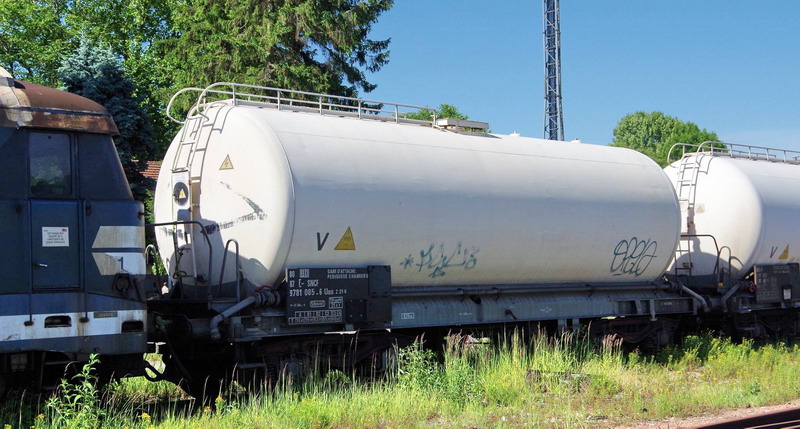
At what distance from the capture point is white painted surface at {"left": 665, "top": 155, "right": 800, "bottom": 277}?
639 inches

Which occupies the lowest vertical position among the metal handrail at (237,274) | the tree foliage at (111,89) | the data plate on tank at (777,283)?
the data plate on tank at (777,283)

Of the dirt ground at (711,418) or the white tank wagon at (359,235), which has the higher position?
the white tank wagon at (359,235)

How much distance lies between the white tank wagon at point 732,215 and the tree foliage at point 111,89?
12.7 meters

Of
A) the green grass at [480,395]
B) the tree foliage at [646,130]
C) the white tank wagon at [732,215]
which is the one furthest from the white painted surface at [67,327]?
the tree foliage at [646,130]

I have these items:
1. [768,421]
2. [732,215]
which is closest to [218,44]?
[732,215]

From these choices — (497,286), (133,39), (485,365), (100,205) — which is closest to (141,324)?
(100,205)

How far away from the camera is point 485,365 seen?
11805 millimetres

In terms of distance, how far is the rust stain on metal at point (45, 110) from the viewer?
8539 millimetres

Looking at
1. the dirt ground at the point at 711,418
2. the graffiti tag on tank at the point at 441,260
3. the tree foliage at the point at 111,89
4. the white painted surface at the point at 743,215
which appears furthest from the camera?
the tree foliage at the point at 111,89

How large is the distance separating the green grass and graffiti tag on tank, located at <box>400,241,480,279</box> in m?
1.14

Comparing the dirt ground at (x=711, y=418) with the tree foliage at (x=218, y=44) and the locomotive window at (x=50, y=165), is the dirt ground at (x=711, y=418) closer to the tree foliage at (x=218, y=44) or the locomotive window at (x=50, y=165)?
the locomotive window at (x=50, y=165)

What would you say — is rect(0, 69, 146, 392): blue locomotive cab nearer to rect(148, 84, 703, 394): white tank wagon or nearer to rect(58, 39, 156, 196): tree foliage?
rect(148, 84, 703, 394): white tank wagon

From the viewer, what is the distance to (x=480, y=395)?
10.3 meters

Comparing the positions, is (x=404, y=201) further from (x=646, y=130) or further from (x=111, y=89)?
(x=646, y=130)
